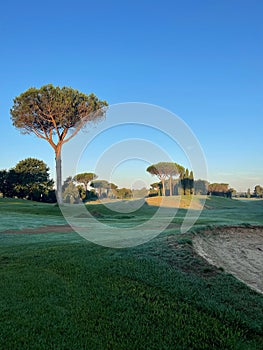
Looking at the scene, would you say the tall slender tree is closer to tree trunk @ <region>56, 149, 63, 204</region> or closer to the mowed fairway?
the mowed fairway

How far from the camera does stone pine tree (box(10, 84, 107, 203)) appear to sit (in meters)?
38.4

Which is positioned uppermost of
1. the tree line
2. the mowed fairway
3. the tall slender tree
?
the tree line

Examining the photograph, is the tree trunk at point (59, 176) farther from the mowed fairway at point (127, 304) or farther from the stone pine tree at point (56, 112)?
the mowed fairway at point (127, 304)

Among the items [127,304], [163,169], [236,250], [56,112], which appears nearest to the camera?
[127,304]

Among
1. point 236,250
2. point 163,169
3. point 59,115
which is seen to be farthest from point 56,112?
point 236,250

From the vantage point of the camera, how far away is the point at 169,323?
13.4 ft

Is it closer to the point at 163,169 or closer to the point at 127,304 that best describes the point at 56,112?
the point at 163,169

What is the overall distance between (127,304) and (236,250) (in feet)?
21.5

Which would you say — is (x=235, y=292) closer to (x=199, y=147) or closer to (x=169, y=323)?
(x=169, y=323)

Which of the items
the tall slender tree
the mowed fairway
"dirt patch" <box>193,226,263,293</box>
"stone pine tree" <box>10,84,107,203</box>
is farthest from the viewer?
"stone pine tree" <box>10,84,107,203</box>

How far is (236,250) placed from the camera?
10062 mm

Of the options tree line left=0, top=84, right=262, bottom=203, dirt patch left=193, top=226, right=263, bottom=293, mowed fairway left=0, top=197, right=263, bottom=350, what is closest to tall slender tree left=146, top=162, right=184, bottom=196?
tree line left=0, top=84, right=262, bottom=203

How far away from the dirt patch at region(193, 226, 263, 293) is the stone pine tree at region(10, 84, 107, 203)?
100 feet

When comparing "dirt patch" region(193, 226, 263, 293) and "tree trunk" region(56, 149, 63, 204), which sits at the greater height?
"tree trunk" region(56, 149, 63, 204)
